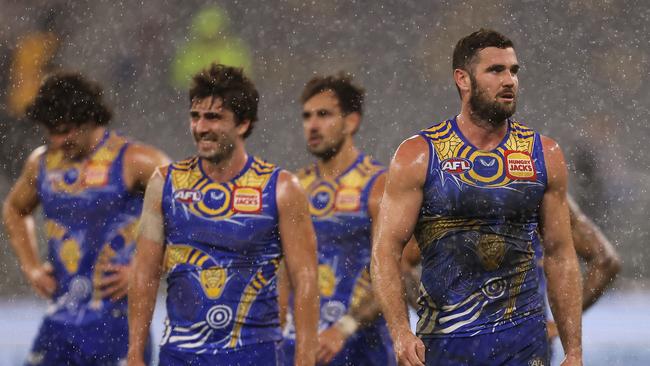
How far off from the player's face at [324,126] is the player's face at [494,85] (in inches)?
82.8

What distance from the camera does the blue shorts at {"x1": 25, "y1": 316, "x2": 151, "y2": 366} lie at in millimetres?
6184

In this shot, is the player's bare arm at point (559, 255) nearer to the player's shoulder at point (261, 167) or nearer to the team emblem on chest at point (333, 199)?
the player's shoulder at point (261, 167)

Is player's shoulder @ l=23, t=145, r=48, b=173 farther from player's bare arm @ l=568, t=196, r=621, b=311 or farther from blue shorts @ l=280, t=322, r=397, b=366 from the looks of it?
player's bare arm @ l=568, t=196, r=621, b=311

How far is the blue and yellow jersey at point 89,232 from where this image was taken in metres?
6.24

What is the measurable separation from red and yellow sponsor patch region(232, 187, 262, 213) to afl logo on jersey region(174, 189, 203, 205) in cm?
15

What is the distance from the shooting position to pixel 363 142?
17.7 m

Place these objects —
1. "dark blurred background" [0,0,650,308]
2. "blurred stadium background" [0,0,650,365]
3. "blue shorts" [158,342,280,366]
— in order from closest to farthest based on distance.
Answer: "blue shorts" [158,342,280,366] < "blurred stadium background" [0,0,650,365] < "dark blurred background" [0,0,650,308]

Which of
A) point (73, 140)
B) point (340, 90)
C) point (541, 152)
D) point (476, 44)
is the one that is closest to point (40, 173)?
point (73, 140)

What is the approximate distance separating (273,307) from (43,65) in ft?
44.1

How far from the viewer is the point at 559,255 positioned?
4555 millimetres

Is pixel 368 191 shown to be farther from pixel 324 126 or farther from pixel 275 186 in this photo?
pixel 275 186

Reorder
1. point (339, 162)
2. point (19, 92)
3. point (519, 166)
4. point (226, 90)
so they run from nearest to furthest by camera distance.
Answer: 1. point (519, 166)
2. point (226, 90)
3. point (339, 162)
4. point (19, 92)

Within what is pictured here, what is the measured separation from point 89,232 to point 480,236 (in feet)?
8.23

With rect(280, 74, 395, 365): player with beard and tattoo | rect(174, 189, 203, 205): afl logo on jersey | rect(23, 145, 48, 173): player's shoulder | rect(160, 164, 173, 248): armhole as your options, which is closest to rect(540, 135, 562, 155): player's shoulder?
rect(174, 189, 203, 205): afl logo on jersey
